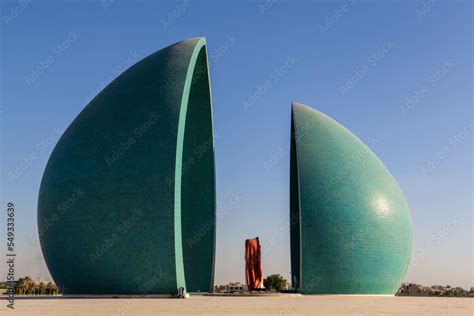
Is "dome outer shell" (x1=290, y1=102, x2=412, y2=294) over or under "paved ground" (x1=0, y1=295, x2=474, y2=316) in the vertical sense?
over

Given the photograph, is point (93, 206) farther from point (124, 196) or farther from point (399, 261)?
point (399, 261)

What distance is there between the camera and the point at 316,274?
117ft

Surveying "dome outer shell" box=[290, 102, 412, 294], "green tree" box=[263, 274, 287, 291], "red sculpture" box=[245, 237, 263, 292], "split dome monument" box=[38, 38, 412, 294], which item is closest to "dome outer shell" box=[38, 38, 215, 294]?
"split dome monument" box=[38, 38, 412, 294]

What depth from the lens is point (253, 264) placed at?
1501 inches

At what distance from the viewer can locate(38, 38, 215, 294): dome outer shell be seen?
29500mm

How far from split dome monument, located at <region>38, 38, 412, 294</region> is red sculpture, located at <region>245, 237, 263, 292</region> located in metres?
3.55

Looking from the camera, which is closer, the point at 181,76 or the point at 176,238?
the point at 176,238

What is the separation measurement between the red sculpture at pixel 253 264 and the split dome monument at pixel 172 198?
11.6 feet

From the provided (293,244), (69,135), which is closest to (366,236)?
(293,244)

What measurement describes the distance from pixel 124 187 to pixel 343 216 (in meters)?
14.5

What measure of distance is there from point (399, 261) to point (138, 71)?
71.7ft

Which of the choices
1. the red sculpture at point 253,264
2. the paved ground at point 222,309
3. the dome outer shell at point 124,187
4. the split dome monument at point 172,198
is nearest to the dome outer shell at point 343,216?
the split dome monument at point 172,198

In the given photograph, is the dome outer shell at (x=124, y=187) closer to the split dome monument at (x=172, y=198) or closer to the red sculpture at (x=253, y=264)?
the split dome monument at (x=172, y=198)

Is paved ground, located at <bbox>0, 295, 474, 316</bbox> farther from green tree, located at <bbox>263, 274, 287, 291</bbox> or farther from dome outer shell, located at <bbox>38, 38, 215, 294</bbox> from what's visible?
green tree, located at <bbox>263, 274, 287, 291</bbox>
